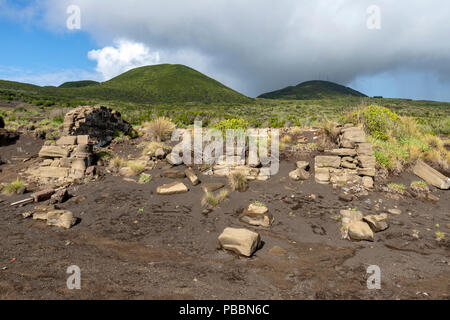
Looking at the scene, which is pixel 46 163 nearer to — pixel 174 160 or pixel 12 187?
pixel 12 187

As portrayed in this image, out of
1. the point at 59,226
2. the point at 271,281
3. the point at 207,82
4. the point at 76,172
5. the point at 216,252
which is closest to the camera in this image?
the point at 271,281

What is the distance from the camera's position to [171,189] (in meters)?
7.36

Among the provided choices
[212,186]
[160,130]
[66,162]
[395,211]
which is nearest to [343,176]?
[395,211]

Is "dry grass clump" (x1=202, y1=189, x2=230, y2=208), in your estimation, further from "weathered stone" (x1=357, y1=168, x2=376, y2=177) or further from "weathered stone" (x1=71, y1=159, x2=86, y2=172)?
"weathered stone" (x1=71, y1=159, x2=86, y2=172)

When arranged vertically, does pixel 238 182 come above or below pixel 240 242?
above

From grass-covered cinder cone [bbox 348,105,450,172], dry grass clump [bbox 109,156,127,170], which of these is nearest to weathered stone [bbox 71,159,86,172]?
dry grass clump [bbox 109,156,127,170]

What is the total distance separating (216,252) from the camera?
14.6 feet

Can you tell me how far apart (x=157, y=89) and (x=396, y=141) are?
79.1 metres

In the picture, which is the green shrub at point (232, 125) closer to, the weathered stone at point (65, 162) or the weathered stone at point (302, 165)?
the weathered stone at point (302, 165)

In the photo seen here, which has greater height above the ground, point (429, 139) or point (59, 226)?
point (429, 139)

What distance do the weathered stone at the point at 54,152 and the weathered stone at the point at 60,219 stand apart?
4.45 metres

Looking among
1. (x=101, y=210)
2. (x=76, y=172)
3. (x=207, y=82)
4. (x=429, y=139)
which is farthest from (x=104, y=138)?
(x=207, y=82)
